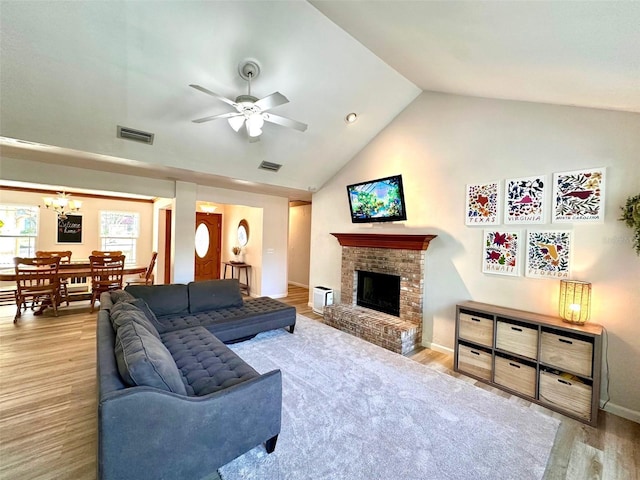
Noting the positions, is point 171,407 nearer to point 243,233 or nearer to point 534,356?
point 534,356

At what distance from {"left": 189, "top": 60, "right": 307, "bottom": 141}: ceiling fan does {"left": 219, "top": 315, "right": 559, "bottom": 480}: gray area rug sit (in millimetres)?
2676

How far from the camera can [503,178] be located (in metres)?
3.14

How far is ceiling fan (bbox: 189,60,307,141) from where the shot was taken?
2.36 m

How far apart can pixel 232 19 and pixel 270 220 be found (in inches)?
172

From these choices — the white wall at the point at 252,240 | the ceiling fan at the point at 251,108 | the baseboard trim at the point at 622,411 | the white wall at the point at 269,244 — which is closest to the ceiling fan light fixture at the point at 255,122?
the ceiling fan at the point at 251,108

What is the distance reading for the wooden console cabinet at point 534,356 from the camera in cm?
229

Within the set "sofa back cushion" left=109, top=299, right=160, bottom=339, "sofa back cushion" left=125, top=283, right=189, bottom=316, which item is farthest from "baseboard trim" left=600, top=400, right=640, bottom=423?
"sofa back cushion" left=125, top=283, right=189, bottom=316

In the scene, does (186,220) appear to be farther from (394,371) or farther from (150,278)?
(394,371)

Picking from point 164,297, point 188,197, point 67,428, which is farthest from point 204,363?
point 188,197

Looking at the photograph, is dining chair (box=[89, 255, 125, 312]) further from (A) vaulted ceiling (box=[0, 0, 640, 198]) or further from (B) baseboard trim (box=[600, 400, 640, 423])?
(B) baseboard trim (box=[600, 400, 640, 423])

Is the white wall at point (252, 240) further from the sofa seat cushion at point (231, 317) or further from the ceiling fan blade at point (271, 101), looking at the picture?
the ceiling fan blade at point (271, 101)

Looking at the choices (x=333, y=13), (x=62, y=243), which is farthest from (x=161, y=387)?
(x=62, y=243)

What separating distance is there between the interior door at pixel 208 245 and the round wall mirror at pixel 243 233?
3.90 feet

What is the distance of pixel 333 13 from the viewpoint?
8.30 ft
